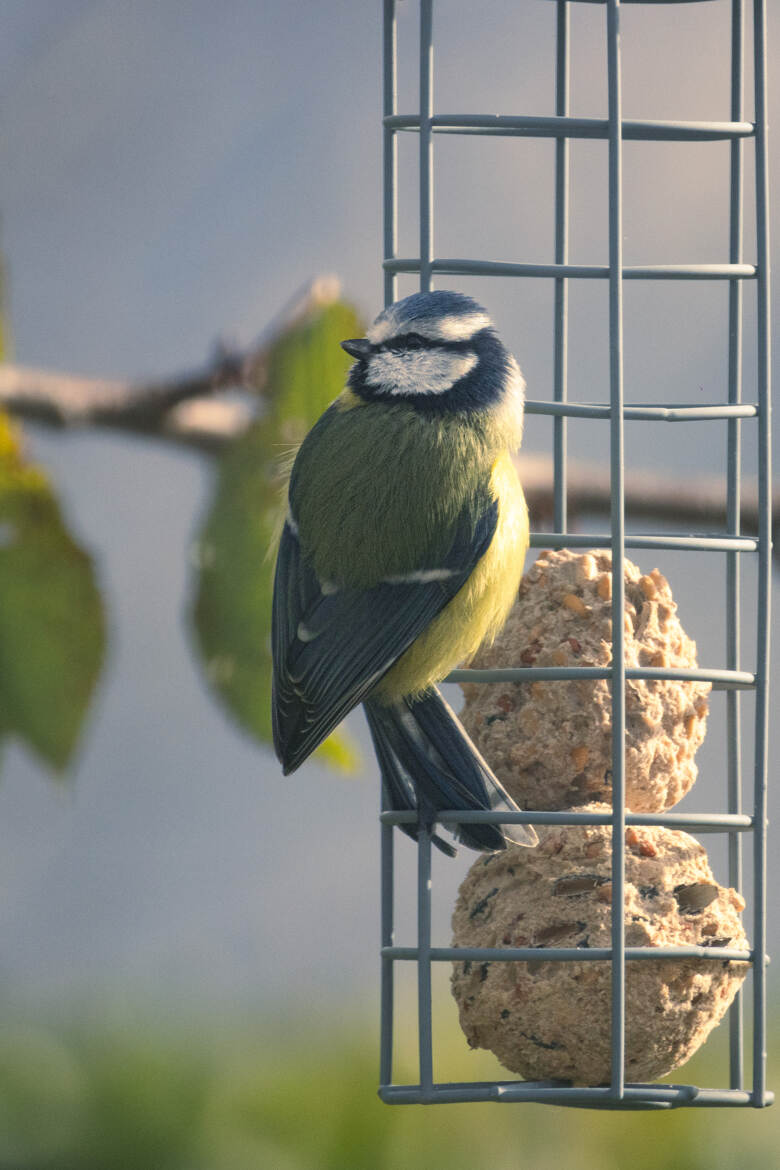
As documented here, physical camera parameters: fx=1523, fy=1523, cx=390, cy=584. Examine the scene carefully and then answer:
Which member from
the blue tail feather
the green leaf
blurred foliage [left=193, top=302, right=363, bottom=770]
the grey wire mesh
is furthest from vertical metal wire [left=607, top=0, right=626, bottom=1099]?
the green leaf

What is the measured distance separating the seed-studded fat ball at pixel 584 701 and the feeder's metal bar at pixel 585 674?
0.12 feet

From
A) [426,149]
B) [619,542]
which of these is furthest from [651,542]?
[426,149]

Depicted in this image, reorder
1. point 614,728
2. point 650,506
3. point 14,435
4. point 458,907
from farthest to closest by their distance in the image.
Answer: point 650,506 → point 458,907 → point 614,728 → point 14,435

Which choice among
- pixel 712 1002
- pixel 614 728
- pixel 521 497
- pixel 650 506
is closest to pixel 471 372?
pixel 521 497

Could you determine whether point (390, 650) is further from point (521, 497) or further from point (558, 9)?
point (558, 9)

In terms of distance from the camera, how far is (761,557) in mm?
2107

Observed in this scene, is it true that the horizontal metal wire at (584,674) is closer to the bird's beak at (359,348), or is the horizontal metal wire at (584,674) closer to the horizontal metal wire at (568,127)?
the bird's beak at (359,348)

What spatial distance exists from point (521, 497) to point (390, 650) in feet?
0.98

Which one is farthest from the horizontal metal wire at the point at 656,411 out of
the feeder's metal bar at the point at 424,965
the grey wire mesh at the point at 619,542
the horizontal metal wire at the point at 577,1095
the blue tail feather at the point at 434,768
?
the horizontal metal wire at the point at 577,1095

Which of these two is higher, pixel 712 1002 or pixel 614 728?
pixel 614 728

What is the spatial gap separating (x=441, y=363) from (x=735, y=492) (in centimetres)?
47

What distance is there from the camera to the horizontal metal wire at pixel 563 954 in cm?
179

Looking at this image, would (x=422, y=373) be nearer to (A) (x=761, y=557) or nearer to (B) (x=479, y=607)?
(B) (x=479, y=607)

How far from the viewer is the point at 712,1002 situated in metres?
1.93
